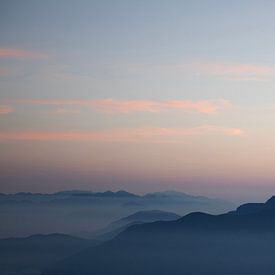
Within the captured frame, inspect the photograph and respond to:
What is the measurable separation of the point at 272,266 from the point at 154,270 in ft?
109

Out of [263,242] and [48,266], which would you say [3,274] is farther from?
[263,242]

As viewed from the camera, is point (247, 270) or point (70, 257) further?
point (70, 257)

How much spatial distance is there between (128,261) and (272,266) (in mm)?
43927

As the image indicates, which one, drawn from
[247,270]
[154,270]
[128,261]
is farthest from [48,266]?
[247,270]

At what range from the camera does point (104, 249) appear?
188000 mm

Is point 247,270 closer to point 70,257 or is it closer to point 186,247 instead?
point 186,247

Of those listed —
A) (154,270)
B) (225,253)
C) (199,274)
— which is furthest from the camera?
(225,253)

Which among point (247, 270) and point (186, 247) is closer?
point (247, 270)

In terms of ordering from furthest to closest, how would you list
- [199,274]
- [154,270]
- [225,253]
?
[225,253] < [154,270] < [199,274]

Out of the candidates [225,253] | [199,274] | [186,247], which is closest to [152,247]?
[186,247]

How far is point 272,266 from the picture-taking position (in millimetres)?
163750

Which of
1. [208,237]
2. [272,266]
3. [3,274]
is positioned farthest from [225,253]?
[3,274]

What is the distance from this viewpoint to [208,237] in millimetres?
197375

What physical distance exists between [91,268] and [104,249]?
19.4m
